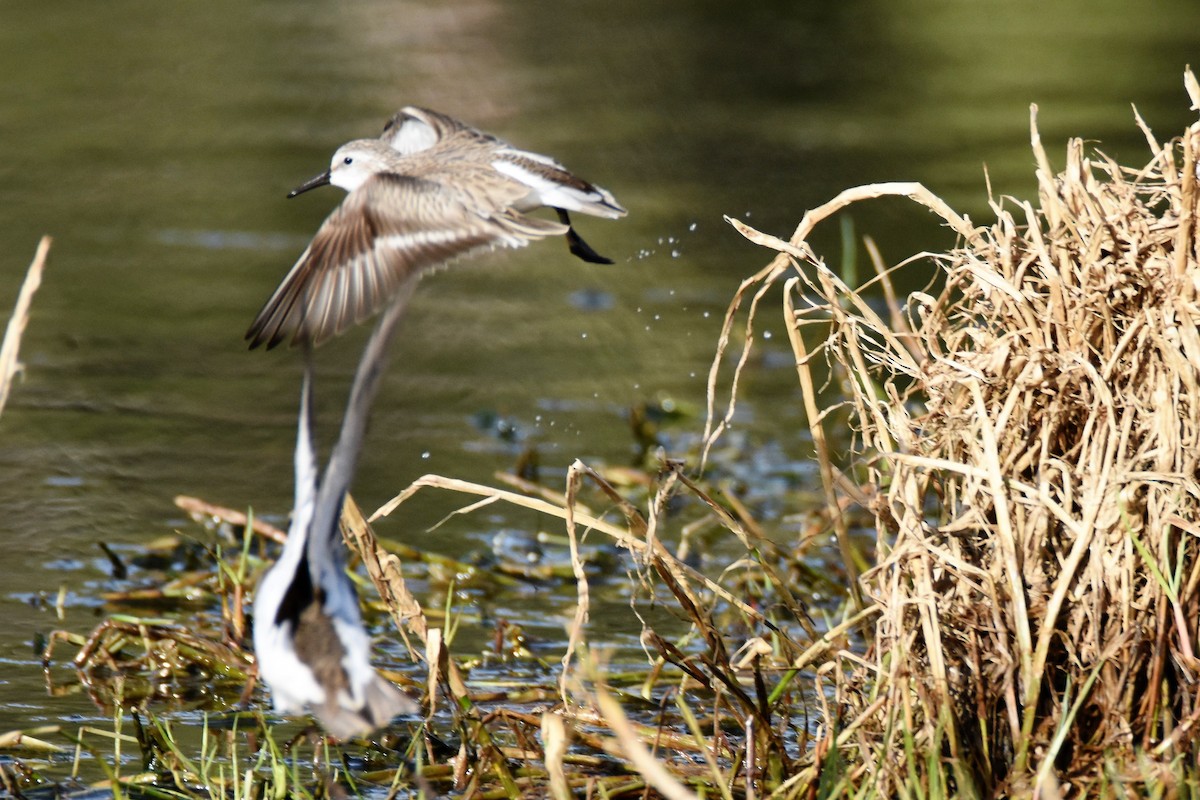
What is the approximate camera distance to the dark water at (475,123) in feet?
19.2

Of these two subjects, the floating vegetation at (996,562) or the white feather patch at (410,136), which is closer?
the floating vegetation at (996,562)

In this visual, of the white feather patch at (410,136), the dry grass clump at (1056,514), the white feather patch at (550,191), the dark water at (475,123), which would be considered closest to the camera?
the dry grass clump at (1056,514)

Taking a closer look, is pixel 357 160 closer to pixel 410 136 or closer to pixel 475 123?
pixel 410 136

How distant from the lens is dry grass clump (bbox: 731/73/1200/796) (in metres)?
2.86

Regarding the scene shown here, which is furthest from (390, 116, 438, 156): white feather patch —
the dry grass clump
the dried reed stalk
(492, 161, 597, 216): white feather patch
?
the dried reed stalk

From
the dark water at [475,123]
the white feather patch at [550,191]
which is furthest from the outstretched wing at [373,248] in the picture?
the dark water at [475,123]

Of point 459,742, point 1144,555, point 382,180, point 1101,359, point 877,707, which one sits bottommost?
point 459,742

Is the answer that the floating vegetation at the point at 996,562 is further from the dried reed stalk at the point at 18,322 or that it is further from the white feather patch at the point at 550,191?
the dried reed stalk at the point at 18,322

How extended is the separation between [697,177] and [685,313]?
260cm

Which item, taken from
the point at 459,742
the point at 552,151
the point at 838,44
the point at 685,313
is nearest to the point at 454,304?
the point at 685,313

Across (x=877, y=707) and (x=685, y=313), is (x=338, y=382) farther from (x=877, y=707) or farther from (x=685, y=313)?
(x=877, y=707)

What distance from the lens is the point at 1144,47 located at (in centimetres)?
1360

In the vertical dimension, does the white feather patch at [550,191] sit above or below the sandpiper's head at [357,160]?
below

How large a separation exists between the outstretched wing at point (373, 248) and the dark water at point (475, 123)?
1318mm
